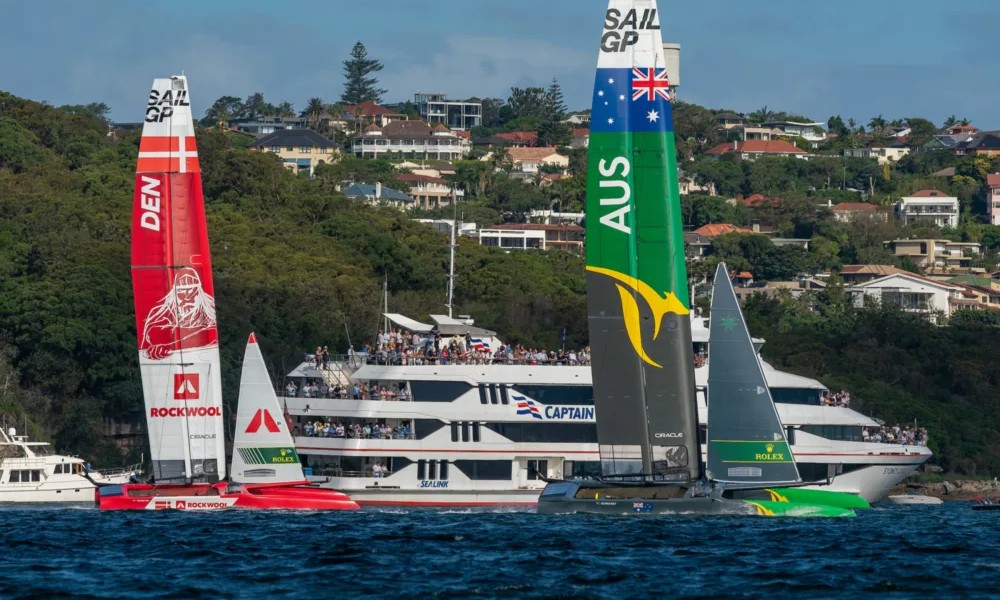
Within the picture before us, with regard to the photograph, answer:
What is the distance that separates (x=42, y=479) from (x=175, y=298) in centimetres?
1366

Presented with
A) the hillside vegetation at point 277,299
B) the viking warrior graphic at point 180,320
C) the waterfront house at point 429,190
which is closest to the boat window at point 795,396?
the viking warrior graphic at point 180,320

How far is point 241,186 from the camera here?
9300 cm

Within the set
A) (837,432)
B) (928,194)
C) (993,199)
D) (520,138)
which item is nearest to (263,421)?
(837,432)

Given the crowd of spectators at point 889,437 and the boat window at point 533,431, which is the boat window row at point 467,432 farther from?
the crowd of spectators at point 889,437

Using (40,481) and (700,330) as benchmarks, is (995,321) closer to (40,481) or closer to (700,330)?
(700,330)

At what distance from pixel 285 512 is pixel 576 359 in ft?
42.5

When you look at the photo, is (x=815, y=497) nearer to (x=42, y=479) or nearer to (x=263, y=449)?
(x=263, y=449)

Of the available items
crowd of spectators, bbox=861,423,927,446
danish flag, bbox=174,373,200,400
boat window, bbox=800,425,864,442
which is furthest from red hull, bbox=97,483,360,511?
crowd of spectators, bbox=861,423,927,446

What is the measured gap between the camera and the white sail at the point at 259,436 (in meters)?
43.8

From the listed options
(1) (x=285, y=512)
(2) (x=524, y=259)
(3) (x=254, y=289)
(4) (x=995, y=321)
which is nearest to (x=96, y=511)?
(1) (x=285, y=512)

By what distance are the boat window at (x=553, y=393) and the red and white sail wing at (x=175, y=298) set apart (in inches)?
460

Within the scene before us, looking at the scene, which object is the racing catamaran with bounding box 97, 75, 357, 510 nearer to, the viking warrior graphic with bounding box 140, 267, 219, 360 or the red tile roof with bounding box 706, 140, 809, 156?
the viking warrior graphic with bounding box 140, 267, 219, 360

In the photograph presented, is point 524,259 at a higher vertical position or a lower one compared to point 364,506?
higher

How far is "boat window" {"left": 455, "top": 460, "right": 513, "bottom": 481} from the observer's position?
5322cm
